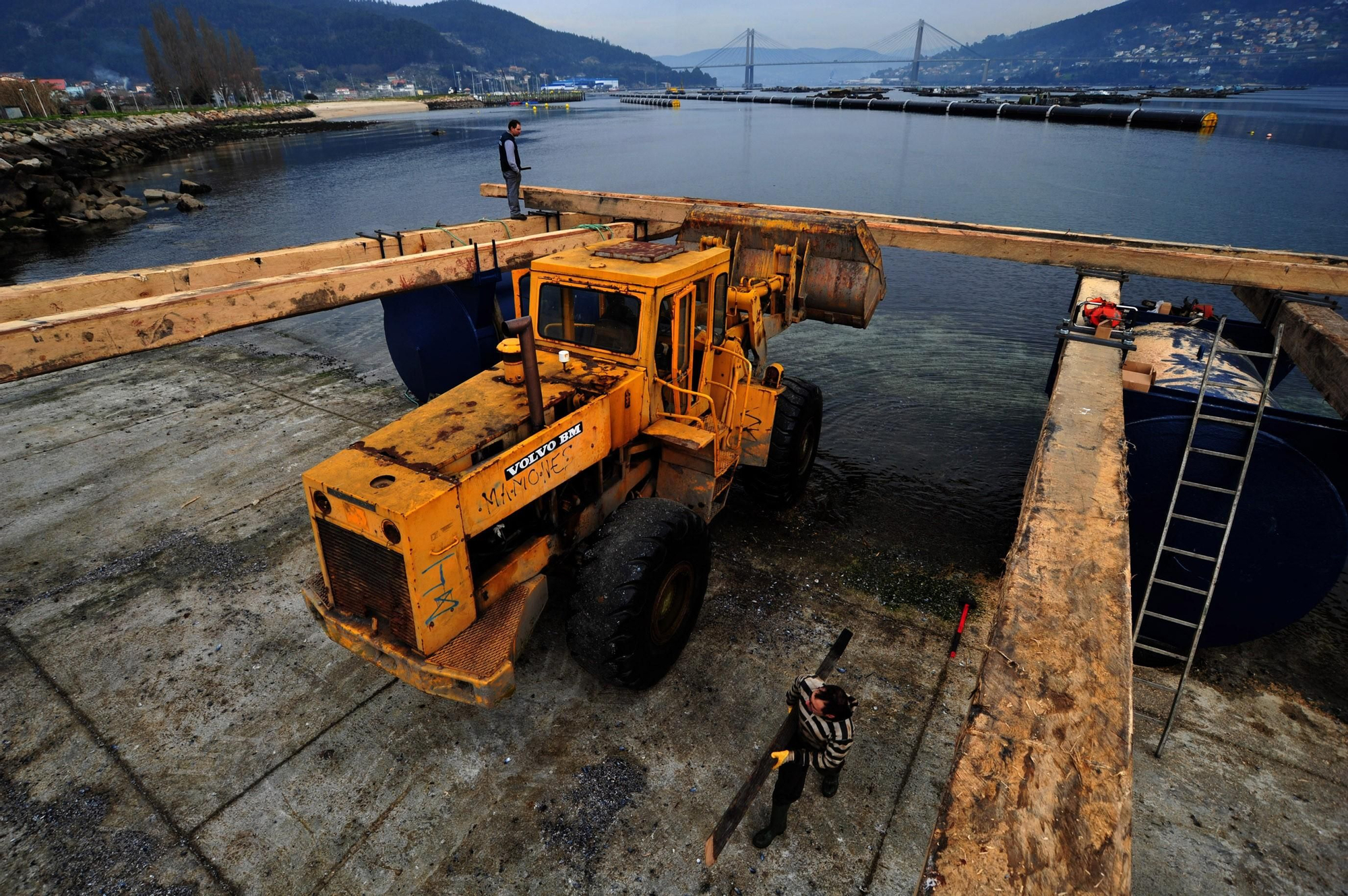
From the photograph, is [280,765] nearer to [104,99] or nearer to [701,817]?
[701,817]

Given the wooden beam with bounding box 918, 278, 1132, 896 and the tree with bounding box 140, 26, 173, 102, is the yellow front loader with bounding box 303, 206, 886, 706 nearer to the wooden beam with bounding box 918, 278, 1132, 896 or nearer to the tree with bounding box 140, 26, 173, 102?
the wooden beam with bounding box 918, 278, 1132, 896

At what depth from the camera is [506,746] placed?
471 centimetres

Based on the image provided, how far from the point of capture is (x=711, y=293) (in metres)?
→ 5.86

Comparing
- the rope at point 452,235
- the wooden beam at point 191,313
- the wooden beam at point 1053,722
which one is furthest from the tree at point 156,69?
the wooden beam at point 1053,722

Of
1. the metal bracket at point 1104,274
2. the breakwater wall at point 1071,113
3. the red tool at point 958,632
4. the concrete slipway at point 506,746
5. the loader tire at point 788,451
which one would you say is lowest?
the concrete slipway at point 506,746

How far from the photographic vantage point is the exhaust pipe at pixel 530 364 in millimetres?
3811

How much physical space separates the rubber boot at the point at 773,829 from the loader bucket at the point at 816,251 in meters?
5.43

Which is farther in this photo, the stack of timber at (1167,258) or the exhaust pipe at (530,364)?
the stack of timber at (1167,258)

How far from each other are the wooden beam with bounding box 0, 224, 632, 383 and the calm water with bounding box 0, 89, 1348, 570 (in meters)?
5.32

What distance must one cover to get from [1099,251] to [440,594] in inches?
323

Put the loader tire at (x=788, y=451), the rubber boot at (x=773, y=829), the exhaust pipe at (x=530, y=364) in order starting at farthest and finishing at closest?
the loader tire at (x=788, y=451)
the rubber boot at (x=773, y=829)
the exhaust pipe at (x=530, y=364)

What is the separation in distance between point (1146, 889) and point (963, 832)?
302cm

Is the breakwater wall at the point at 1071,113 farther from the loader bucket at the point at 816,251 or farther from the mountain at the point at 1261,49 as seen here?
the mountain at the point at 1261,49

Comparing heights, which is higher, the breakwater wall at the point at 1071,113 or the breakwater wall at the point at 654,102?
the breakwater wall at the point at 654,102
